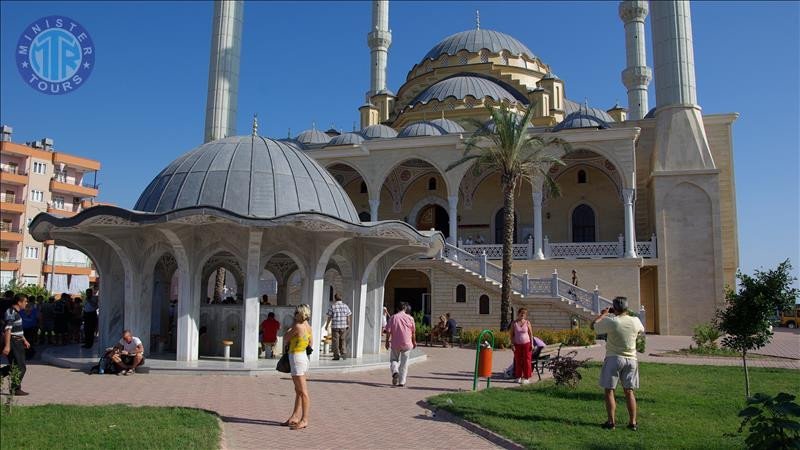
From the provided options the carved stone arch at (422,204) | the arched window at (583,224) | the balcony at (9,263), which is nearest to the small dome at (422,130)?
the carved stone arch at (422,204)

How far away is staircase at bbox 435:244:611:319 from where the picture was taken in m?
21.1

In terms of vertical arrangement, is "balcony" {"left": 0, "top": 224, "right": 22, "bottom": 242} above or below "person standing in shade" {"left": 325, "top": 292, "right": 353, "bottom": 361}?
above

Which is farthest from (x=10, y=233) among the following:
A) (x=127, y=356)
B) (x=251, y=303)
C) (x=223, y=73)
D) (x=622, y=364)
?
(x=622, y=364)

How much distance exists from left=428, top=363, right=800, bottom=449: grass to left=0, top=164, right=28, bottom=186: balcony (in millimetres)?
44880

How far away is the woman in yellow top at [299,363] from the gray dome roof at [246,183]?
194 inches

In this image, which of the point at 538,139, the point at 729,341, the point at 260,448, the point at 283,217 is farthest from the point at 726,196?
the point at 260,448

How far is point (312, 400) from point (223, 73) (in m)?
27.9

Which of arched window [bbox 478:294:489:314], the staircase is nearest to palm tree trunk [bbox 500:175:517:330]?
the staircase

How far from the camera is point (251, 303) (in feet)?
40.6

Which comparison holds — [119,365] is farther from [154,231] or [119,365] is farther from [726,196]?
[726,196]

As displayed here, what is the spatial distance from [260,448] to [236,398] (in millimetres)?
Result: 2866

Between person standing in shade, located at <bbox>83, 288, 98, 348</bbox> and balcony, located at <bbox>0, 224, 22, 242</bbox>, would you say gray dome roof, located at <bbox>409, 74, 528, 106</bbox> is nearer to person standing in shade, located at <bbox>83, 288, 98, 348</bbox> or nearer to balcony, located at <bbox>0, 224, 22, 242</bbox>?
person standing in shade, located at <bbox>83, 288, 98, 348</bbox>

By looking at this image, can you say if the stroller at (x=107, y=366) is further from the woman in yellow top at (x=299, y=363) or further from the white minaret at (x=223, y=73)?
the white minaret at (x=223, y=73)

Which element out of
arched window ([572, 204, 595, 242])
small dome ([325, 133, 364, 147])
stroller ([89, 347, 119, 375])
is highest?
small dome ([325, 133, 364, 147])
